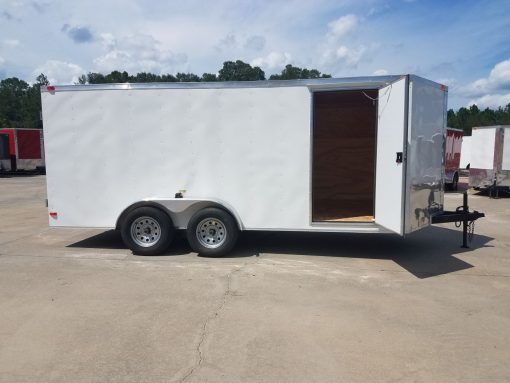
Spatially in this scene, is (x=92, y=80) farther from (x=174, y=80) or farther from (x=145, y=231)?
(x=145, y=231)

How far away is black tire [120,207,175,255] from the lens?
22.8 feet

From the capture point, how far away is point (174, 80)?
59438 mm

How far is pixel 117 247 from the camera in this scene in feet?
25.2

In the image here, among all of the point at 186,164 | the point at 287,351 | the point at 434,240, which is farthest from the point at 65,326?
the point at 434,240

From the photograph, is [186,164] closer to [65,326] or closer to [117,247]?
[117,247]

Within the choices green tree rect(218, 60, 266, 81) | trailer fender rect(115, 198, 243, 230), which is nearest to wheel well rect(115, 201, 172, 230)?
trailer fender rect(115, 198, 243, 230)

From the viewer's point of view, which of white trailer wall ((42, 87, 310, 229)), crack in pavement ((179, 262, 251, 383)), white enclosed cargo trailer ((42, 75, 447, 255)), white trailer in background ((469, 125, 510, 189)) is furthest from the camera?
white trailer in background ((469, 125, 510, 189))

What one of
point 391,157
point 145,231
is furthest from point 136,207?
point 391,157

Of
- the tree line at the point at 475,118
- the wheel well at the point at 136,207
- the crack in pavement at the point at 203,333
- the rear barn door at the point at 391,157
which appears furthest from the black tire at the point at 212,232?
the tree line at the point at 475,118

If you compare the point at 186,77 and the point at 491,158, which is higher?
the point at 186,77

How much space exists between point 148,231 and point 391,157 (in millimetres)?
3978

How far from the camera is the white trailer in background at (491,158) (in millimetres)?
14727

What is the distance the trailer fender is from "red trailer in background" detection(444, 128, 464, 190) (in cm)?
1329

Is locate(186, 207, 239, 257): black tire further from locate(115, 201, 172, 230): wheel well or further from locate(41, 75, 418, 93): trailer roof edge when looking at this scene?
locate(41, 75, 418, 93): trailer roof edge
